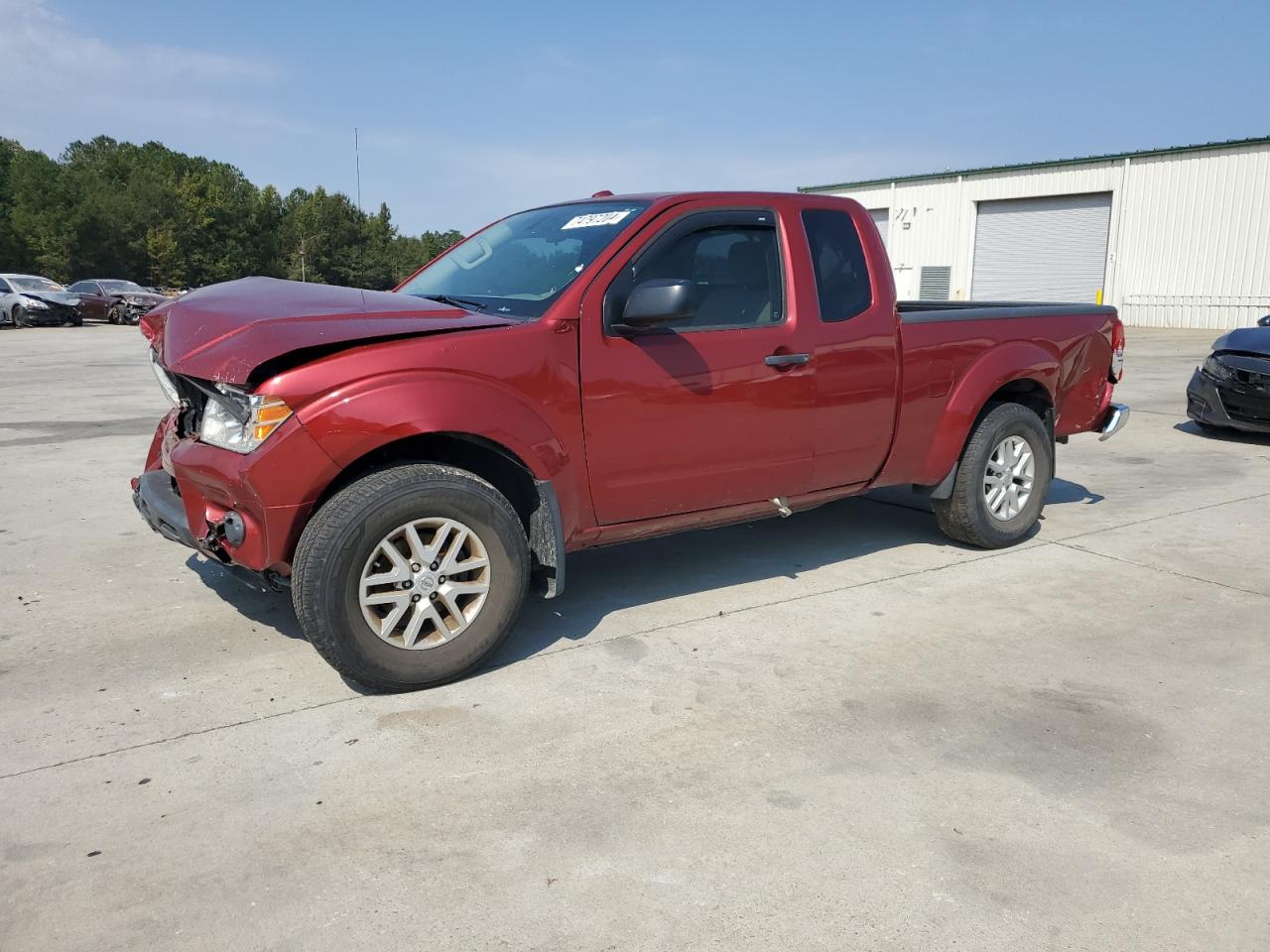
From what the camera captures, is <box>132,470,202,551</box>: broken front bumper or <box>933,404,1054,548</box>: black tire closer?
<box>132,470,202,551</box>: broken front bumper

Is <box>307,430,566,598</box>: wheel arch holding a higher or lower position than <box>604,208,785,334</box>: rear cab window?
lower

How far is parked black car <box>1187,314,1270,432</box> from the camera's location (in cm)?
924

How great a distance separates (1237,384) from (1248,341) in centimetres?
43

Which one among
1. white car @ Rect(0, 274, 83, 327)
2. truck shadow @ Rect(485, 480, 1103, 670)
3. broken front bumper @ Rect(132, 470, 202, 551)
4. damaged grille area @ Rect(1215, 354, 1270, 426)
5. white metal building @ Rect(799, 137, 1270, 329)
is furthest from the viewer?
white car @ Rect(0, 274, 83, 327)

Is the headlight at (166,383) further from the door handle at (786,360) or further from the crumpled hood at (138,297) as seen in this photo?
the crumpled hood at (138,297)

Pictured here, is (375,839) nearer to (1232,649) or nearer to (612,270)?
(612,270)

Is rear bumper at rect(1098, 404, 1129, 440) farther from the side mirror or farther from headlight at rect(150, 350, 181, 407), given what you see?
headlight at rect(150, 350, 181, 407)

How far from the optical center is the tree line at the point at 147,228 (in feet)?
203

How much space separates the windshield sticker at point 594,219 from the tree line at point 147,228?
4349cm

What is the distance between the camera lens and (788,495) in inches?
193

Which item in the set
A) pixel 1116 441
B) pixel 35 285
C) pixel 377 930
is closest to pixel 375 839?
pixel 377 930

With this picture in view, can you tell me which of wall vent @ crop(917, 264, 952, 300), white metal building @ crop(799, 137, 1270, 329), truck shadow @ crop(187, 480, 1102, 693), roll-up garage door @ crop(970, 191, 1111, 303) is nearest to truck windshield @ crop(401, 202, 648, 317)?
truck shadow @ crop(187, 480, 1102, 693)

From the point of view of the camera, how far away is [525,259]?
4668mm

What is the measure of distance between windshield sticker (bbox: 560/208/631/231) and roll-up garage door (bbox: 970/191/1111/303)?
30438mm
